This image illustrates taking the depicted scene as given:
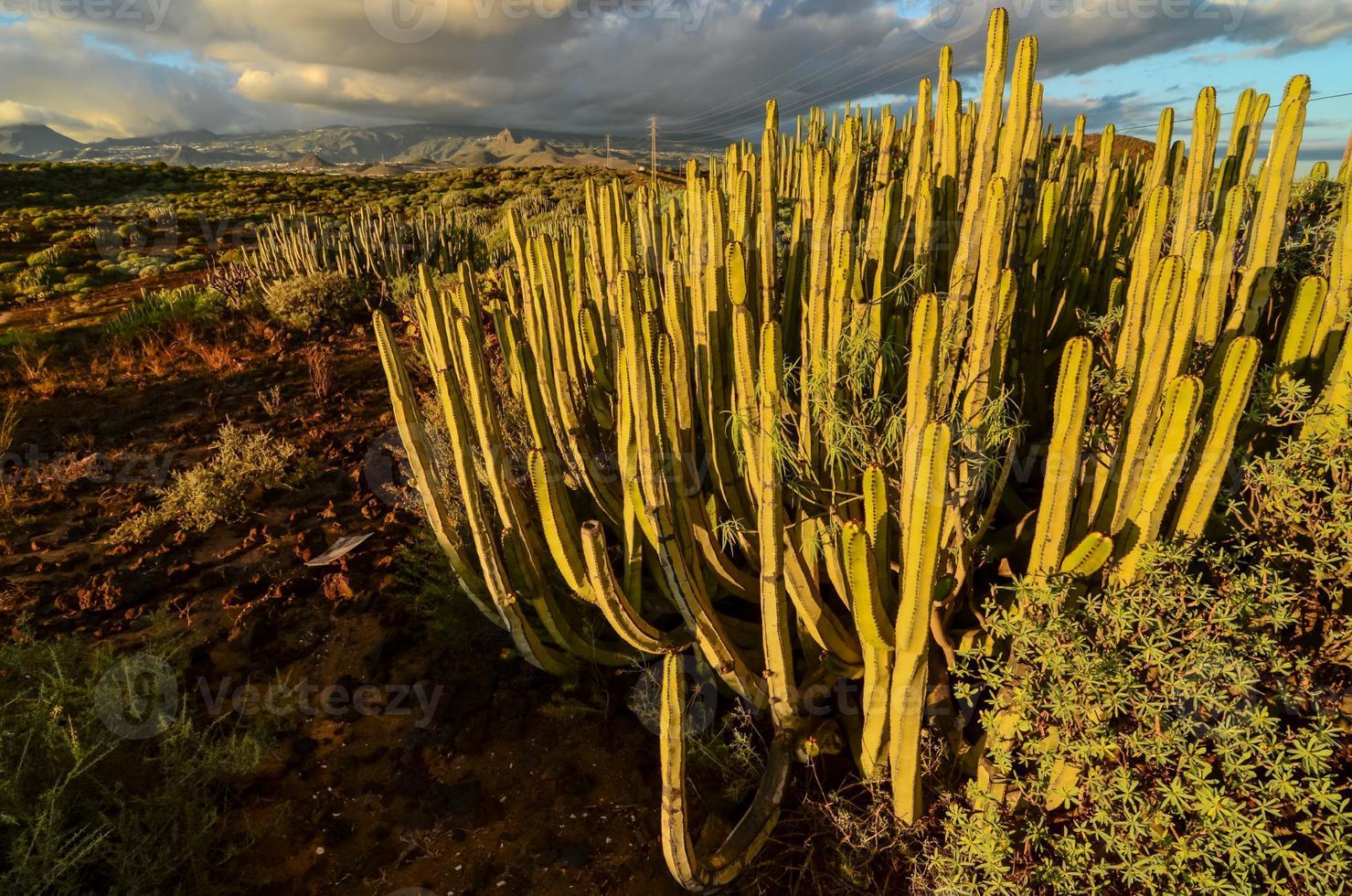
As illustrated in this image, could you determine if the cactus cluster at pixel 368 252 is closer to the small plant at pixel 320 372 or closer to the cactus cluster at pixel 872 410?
the small plant at pixel 320 372

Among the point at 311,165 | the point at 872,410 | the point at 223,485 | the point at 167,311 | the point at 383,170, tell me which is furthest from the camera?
the point at 311,165

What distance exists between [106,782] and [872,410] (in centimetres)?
331

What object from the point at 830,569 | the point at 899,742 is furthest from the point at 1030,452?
the point at 899,742

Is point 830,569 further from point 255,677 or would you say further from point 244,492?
point 244,492

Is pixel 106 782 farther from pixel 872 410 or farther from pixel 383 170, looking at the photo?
pixel 383 170

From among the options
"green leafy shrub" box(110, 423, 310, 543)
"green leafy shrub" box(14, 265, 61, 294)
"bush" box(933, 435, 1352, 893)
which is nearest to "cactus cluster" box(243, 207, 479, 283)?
"green leafy shrub" box(14, 265, 61, 294)

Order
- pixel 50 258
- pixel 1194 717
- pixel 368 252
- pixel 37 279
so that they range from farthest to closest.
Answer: pixel 50 258 < pixel 37 279 < pixel 368 252 < pixel 1194 717

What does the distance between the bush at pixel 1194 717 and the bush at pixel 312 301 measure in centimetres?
955

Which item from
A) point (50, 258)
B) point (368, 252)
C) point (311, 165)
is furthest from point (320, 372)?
point (311, 165)

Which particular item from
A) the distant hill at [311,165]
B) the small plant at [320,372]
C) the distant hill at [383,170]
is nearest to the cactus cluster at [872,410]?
the small plant at [320,372]

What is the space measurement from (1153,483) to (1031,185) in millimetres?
2676

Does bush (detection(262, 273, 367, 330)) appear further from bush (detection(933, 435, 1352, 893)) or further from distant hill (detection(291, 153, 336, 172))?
distant hill (detection(291, 153, 336, 172))

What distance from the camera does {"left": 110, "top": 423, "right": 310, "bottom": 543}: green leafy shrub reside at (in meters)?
4.71

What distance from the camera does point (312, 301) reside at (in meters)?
A: 9.30
